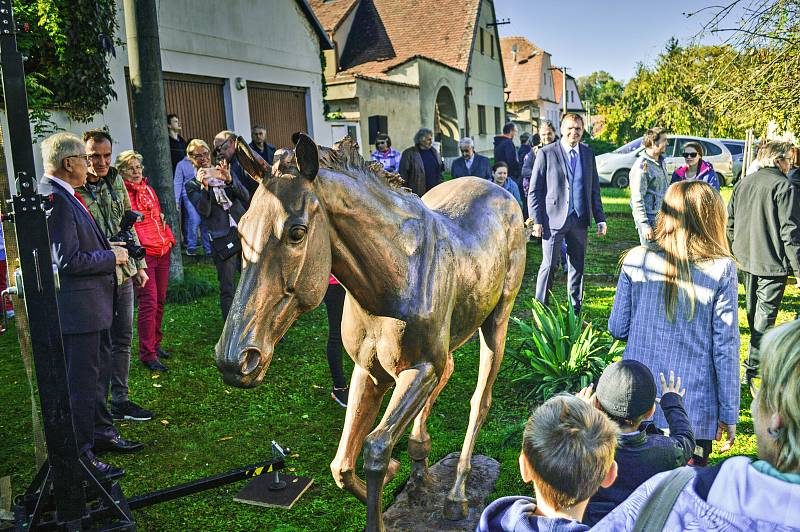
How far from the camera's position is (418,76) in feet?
75.7

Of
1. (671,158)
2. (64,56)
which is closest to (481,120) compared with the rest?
(671,158)

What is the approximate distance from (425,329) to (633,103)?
117 ft

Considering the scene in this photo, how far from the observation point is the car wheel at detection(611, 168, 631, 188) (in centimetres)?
2214

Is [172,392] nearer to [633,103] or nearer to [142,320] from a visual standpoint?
[142,320]

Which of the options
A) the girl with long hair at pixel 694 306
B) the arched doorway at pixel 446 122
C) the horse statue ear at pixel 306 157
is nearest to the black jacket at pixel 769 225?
the girl with long hair at pixel 694 306

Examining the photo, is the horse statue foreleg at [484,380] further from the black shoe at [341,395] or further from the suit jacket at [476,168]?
the suit jacket at [476,168]

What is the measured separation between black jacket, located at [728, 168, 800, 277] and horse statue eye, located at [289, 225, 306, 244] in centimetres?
490

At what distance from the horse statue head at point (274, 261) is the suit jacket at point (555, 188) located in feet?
16.2

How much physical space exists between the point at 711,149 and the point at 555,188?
1791cm

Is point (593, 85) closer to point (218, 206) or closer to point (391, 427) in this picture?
point (218, 206)

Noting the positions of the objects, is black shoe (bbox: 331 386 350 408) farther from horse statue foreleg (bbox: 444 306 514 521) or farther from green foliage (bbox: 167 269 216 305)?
green foliage (bbox: 167 269 216 305)

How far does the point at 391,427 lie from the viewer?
2686mm

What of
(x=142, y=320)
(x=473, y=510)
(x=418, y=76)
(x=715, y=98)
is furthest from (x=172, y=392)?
(x=418, y=76)

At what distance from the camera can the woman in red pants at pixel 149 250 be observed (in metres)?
5.57
